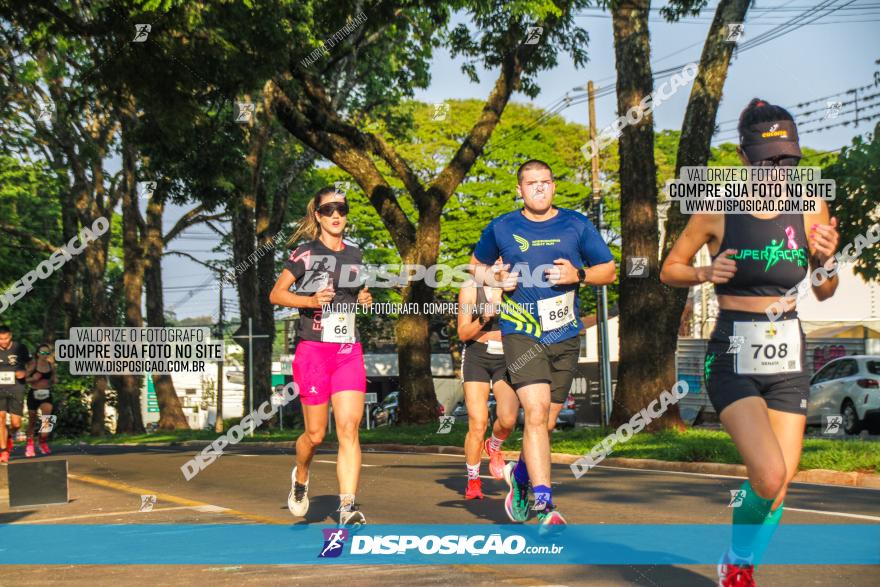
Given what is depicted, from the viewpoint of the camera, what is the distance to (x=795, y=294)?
5512 millimetres

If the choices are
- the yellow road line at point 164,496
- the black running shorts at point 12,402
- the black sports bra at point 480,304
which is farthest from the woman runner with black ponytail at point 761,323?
the black running shorts at point 12,402

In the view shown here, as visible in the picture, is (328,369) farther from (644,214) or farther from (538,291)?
(644,214)

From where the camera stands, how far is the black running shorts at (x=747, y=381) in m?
5.34

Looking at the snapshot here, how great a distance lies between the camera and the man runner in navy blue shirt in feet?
24.1

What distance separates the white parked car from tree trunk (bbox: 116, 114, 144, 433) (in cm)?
1975

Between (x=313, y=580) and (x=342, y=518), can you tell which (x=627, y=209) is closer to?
(x=342, y=518)

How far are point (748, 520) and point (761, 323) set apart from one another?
89cm

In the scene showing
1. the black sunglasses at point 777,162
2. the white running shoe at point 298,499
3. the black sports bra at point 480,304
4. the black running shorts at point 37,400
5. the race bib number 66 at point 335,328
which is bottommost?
the white running shoe at point 298,499

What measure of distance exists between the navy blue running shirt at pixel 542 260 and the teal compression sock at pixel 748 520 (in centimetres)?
236

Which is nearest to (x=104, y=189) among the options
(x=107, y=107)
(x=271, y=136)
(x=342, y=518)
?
(x=271, y=136)

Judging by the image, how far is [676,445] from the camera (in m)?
15.9

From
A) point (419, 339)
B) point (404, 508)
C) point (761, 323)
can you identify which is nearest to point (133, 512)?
point (404, 508)

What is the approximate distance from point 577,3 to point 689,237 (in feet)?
57.8

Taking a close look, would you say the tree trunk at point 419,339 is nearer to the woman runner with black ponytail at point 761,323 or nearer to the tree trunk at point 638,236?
the tree trunk at point 638,236
